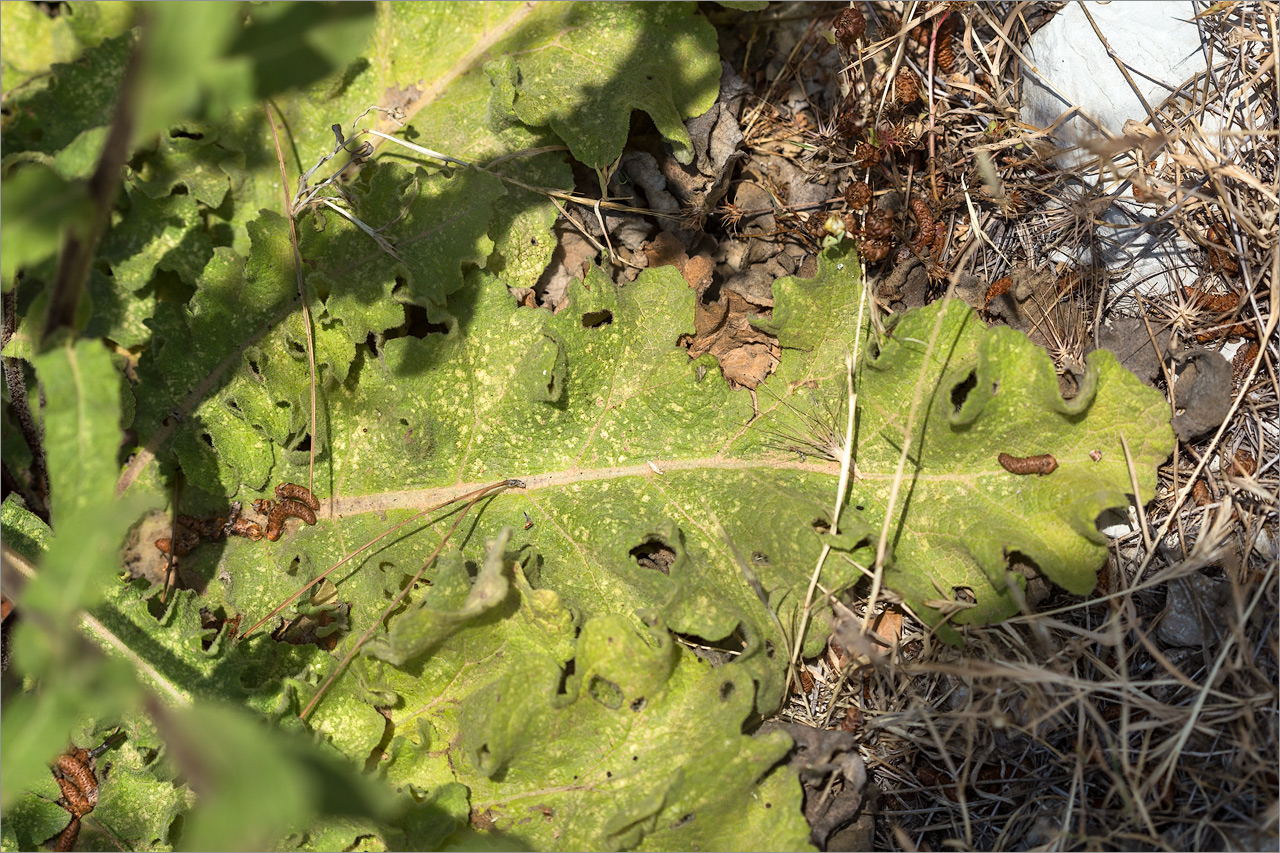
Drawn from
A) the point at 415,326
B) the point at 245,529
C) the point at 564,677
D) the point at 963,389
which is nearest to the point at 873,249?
the point at 963,389

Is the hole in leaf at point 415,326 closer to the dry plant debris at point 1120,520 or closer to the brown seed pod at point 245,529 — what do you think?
the brown seed pod at point 245,529

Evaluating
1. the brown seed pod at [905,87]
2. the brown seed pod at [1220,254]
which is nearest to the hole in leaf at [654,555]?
the brown seed pod at [905,87]

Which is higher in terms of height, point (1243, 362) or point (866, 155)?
point (866, 155)

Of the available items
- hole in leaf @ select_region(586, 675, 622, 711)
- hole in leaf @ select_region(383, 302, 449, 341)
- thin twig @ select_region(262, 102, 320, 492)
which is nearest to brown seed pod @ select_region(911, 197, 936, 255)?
hole in leaf @ select_region(383, 302, 449, 341)

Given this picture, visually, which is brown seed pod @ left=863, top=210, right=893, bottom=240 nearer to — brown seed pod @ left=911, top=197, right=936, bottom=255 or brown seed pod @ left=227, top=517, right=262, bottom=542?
brown seed pod @ left=911, top=197, right=936, bottom=255

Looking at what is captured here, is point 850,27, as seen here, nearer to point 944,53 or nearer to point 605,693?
point 944,53

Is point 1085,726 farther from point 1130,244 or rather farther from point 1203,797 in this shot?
point 1130,244
